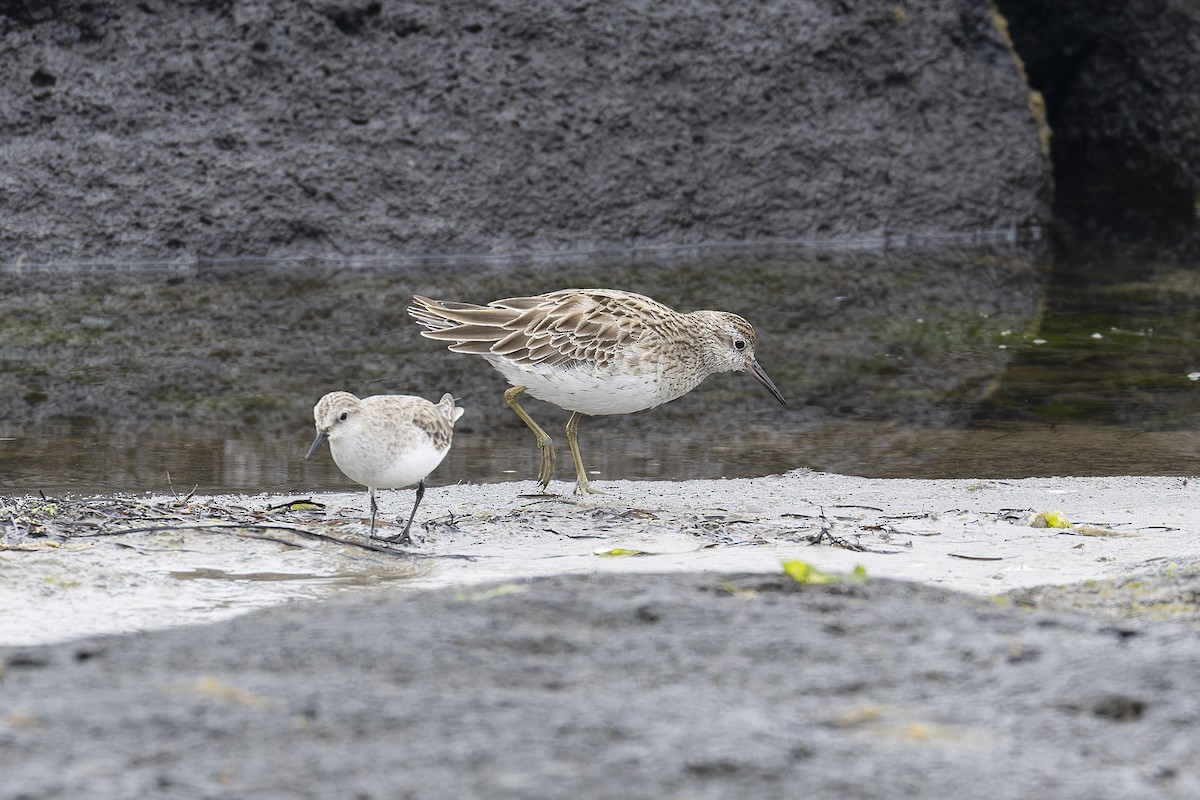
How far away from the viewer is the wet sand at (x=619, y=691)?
8.66 ft

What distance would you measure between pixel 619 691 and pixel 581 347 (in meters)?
4.09

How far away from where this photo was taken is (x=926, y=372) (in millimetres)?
10547

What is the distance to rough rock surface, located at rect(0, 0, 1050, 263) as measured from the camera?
14305 mm

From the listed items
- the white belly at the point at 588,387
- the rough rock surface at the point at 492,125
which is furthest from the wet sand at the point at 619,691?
the rough rock surface at the point at 492,125

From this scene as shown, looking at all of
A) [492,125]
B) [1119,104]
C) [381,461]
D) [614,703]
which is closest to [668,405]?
[381,461]

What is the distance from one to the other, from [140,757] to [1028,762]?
166 cm

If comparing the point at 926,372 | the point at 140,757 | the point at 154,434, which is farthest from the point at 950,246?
the point at 140,757

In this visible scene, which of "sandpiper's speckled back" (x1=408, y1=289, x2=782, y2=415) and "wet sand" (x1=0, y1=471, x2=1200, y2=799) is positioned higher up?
"sandpiper's speckled back" (x1=408, y1=289, x2=782, y2=415)

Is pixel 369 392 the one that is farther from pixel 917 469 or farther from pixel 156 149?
pixel 156 149

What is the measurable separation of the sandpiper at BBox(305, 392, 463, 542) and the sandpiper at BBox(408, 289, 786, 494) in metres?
1.14

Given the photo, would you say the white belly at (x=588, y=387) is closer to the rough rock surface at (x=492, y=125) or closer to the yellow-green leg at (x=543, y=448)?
the yellow-green leg at (x=543, y=448)

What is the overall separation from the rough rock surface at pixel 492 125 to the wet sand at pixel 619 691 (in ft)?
33.5

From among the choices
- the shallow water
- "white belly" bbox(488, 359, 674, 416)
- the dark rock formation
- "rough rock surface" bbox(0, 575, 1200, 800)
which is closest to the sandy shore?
"white belly" bbox(488, 359, 674, 416)

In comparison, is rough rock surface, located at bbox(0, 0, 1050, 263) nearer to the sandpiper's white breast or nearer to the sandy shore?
the sandy shore
